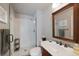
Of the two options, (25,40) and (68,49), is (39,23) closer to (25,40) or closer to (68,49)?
(25,40)

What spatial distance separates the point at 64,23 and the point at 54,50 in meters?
0.39

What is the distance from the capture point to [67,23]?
1640 mm

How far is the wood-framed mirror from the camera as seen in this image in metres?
1.59

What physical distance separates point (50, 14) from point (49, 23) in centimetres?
13

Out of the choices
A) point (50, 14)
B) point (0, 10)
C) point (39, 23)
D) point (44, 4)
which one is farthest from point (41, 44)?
point (0, 10)

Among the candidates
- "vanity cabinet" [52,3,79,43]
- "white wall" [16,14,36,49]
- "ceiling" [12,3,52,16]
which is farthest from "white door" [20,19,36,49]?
"vanity cabinet" [52,3,79,43]

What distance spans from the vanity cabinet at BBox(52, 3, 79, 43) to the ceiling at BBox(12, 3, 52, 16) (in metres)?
0.19

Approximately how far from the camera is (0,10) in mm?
1653

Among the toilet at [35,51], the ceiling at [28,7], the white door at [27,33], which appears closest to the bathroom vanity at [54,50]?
the toilet at [35,51]

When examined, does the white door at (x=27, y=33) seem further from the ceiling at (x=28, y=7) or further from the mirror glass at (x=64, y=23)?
the mirror glass at (x=64, y=23)

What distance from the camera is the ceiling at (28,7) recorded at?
1.68 m

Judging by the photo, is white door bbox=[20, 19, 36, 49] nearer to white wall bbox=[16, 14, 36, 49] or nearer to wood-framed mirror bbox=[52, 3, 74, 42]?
white wall bbox=[16, 14, 36, 49]

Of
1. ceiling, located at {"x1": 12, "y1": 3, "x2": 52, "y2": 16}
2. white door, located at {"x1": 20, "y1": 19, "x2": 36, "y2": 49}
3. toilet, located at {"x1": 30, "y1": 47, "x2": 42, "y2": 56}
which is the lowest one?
toilet, located at {"x1": 30, "y1": 47, "x2": 42, "y2": 56}

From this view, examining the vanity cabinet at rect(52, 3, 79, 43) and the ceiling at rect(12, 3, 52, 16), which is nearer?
the vanity cabinet at rect(52, 3, 79, 43)
